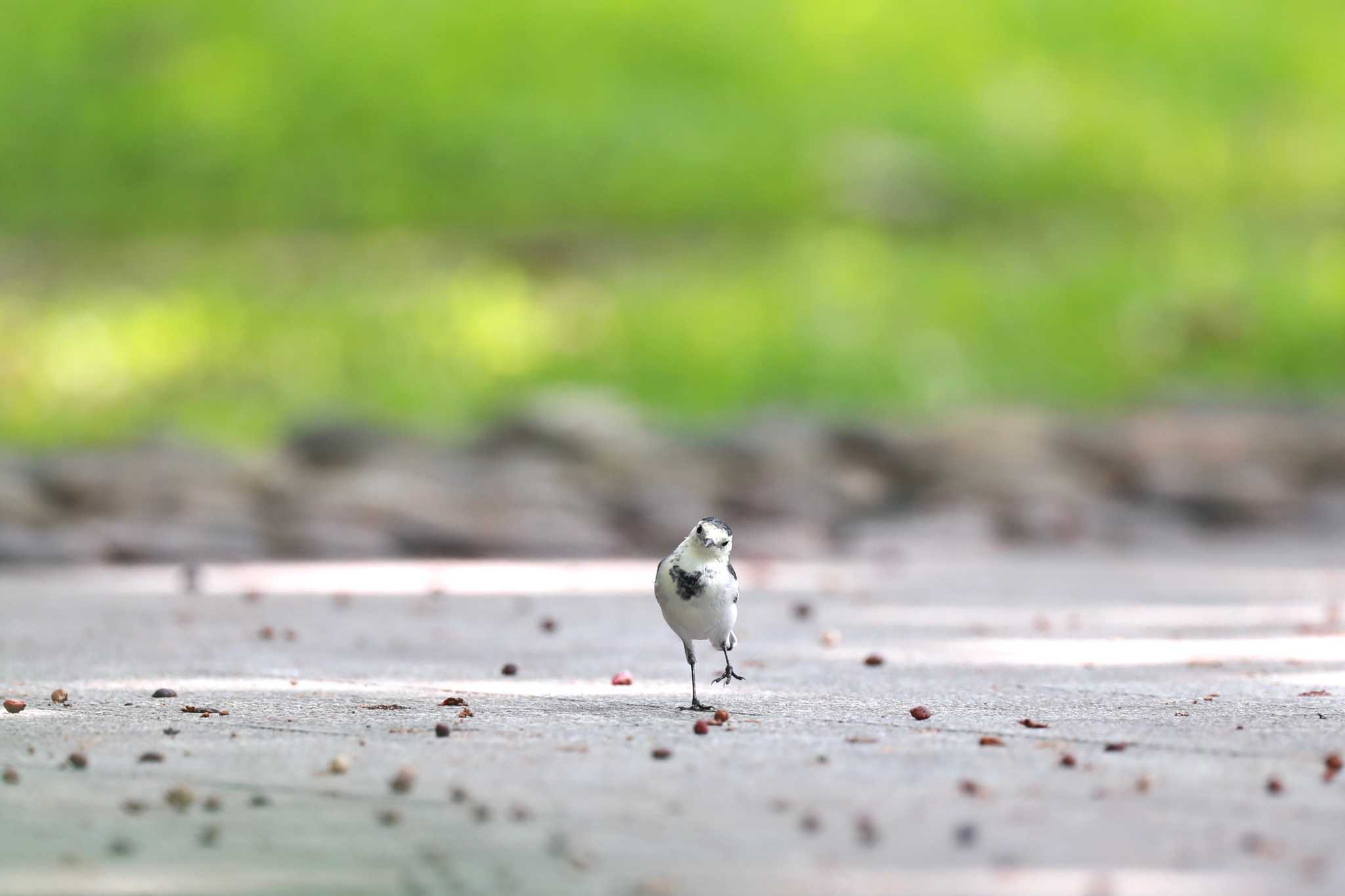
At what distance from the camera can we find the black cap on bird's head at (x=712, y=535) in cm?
484

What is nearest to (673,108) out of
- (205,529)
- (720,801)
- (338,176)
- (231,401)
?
(338,176)

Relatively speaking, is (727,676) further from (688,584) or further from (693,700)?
(688,584)

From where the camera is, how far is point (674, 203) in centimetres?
1844

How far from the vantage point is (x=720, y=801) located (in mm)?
3723

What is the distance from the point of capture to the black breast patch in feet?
15.7

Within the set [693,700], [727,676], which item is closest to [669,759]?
[693,700]

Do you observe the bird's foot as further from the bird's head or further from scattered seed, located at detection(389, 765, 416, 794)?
scattered seed, located at detection(389, 765, 416, 794)

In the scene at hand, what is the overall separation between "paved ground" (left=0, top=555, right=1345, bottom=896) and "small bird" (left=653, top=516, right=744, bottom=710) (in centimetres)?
22

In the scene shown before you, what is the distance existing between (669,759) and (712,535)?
821 mm

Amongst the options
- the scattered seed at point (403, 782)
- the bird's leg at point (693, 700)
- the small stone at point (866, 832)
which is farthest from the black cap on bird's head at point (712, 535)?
the small stone at point (866, 832)

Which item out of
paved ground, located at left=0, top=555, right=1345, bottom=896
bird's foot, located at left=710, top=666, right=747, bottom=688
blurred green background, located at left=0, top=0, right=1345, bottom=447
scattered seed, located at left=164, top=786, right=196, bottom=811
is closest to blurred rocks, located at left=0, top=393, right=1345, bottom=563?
blurred green background, located at left=0, top=0, right=1345, bottom=447

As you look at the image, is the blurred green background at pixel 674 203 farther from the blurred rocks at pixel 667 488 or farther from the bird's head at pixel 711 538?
the bird's head at pixel 711 538

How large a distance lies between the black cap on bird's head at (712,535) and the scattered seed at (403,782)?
116 centimetres

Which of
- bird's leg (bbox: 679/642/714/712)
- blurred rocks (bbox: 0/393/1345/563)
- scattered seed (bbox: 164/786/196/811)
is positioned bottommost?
scattered seed (bbox: 164/786/196/811)
